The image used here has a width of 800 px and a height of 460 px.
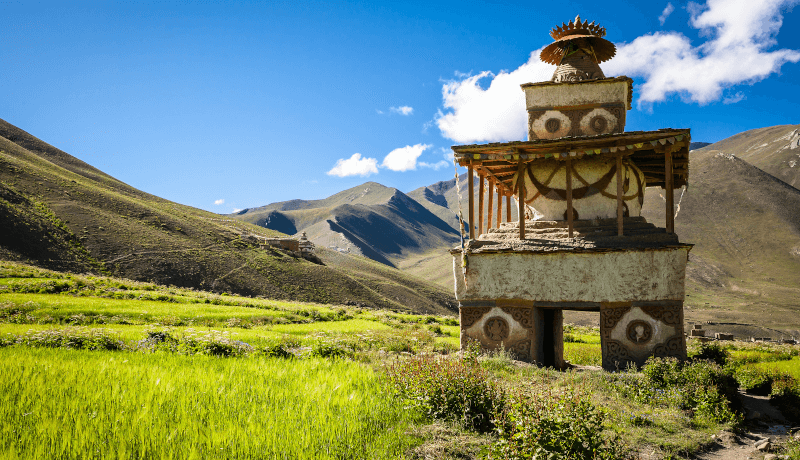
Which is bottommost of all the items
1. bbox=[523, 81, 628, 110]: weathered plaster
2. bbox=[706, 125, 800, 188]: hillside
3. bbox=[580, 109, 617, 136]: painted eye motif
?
bbox=[580, 109, 617, 136]: painted eye motif

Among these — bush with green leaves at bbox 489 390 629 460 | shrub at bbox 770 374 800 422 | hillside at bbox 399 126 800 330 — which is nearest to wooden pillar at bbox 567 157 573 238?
shrub at bbox 770 374 800 422

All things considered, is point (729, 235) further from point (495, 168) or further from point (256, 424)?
point (256, 424)

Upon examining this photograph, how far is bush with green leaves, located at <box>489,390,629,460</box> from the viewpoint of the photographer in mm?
5664

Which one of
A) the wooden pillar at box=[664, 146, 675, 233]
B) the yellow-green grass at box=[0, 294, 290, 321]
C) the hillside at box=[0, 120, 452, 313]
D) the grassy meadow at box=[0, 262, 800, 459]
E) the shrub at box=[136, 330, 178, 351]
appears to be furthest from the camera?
the hillside at box=[0, 120, 452, 313]

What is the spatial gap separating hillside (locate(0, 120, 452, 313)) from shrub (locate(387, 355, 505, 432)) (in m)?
47.8

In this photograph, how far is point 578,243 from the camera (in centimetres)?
1380

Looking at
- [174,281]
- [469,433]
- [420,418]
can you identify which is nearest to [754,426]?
[469,433]

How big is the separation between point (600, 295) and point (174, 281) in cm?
5016

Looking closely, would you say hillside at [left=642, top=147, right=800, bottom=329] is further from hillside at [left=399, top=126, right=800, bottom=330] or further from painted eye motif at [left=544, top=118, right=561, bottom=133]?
painted eye motif at [left=544, top=118, right=561, bottom=133]

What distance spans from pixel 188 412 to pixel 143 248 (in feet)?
190

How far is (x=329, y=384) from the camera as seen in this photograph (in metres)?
8.48

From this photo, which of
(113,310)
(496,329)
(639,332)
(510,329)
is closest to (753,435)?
(639,332)

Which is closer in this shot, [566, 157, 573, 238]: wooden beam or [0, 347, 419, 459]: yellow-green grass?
[0, 347, 419, 459]: yellow-green grass

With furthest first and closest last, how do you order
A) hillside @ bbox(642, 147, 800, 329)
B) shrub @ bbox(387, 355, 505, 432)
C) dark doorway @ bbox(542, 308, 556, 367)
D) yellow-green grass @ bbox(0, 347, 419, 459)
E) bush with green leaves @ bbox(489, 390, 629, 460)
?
hillside @ bbox(642, 147, 800, 329) < dark doorway @ bbox(542, 308, 556, 367) < shrub @ bbox(387, 355, 505, 432) < bush with green leaves @ bbox(489, 390, 629, 460) < yellow-green grass @ bbox(0, 347, 419, 459)
